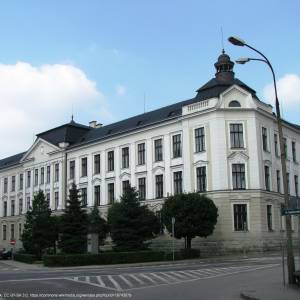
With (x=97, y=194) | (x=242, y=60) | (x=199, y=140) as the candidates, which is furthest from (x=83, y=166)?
(x=242, y=60)

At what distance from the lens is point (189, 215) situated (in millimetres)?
41031

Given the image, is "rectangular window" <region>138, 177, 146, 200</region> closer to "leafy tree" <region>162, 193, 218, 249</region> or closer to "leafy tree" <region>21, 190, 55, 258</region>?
"leafy tree" <region>21, 190, 55, 258</region>

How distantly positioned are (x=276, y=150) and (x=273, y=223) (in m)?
8.15

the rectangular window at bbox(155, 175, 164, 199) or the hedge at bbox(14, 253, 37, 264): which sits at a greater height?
the rectangular window at bbox(155, 175, 164, 199)

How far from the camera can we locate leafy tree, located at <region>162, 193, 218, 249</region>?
40.9 metres

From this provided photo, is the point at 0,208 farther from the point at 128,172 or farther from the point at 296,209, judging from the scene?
the point at 296,209

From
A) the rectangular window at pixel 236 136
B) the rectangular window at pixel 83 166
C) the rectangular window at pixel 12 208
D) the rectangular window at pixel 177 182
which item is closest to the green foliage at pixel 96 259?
the rectangular window at pixel 177 182

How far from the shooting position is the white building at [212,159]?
1864 inches

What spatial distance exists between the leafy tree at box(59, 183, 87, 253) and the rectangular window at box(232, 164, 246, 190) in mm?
14898

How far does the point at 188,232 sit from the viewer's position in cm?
4109

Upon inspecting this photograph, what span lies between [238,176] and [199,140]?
5507 millimetres

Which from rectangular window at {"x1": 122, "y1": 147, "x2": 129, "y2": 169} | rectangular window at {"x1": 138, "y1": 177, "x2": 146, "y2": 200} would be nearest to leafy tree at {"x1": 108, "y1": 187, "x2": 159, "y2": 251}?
rectangular window at {"x1": 138, "y1": 177, "x2": 146, "y2": 200}

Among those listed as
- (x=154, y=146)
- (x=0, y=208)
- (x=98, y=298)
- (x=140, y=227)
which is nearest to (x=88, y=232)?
(x=140, y=227)

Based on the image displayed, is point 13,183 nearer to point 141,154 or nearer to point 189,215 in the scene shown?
point 141,154
